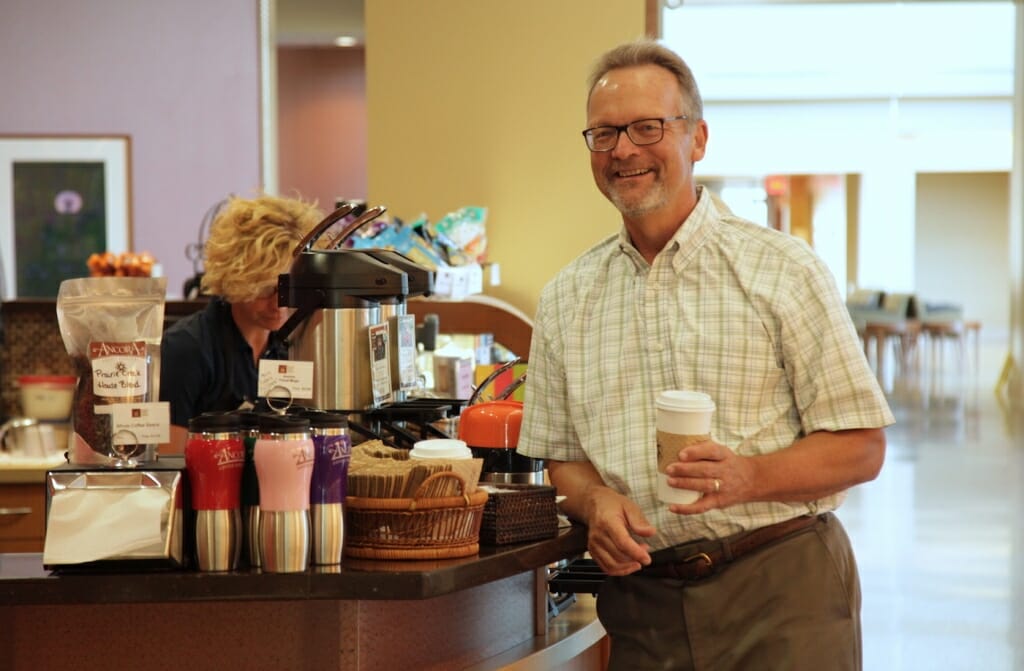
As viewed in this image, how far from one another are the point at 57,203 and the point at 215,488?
289 inches

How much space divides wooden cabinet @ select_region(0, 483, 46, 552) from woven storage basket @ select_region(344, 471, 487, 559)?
249cm

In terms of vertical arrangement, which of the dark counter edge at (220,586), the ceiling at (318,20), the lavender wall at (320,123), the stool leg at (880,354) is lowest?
the stool leg at (880,354)

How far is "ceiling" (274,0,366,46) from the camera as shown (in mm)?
9258

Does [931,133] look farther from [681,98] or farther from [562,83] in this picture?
[681,98]

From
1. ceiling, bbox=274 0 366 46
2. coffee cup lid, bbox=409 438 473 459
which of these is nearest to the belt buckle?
coffee cup lid, bbox=409 438 473 459

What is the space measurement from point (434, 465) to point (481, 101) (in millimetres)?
3340

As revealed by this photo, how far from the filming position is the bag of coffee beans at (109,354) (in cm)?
202

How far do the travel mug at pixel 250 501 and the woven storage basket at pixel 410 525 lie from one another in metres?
0.15

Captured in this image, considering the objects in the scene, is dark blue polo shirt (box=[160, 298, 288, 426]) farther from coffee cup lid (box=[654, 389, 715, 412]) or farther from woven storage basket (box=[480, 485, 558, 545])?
coffee cup lid (box=[654, 389, 715, 412])

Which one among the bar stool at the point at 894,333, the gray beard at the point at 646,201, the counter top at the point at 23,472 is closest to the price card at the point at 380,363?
the gray beard at the point at 646,201

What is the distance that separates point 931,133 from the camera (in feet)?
62.1

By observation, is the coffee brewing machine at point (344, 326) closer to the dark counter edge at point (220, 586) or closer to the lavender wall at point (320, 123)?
the dark counter edge at point (220, 586)

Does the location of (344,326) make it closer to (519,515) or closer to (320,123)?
(519,515)

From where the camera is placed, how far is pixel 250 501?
6.30ft
